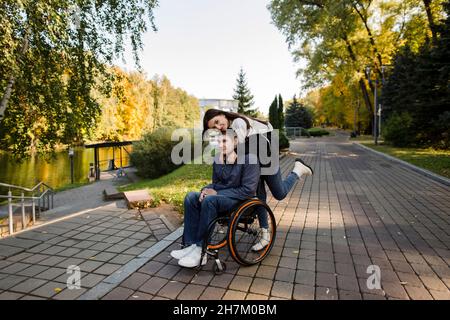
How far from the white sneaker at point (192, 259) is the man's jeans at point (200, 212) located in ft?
0.24

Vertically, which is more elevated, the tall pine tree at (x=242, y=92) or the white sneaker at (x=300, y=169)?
the tall pine tree at (x=242, y=92)

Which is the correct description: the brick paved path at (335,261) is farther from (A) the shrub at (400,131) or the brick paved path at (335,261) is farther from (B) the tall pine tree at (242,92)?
(B) the tall pine tree at (242,92)

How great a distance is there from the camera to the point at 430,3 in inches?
800

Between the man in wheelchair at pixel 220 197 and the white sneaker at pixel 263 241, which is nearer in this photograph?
the man in wheelchair at pixel 220 197

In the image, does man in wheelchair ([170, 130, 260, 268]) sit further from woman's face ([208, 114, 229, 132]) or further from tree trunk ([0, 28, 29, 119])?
tree trunk ([0, 28, 29, 119])

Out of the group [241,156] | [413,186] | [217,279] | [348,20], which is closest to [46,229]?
[217,279]

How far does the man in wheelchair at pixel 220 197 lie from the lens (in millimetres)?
3100

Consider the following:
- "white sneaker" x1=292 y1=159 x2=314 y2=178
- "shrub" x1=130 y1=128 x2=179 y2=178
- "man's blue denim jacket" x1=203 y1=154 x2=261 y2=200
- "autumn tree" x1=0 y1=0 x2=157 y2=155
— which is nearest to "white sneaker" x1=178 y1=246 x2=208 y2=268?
"man's blue denim jacket" x1=203 y1=154 x2=261 y2=200

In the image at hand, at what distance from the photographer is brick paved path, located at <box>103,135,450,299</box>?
9.18ft

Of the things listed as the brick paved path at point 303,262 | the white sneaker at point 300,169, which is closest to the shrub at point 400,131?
the brick paved path at point 303,262

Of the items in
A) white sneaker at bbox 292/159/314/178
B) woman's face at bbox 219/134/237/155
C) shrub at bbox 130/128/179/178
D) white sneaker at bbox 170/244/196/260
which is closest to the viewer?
white sneaker at bbox 170/244/196/260

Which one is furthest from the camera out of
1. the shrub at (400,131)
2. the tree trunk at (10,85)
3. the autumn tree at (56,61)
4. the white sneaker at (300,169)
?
the shrub at (400,131)

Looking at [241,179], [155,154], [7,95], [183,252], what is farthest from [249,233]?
[155,154]
